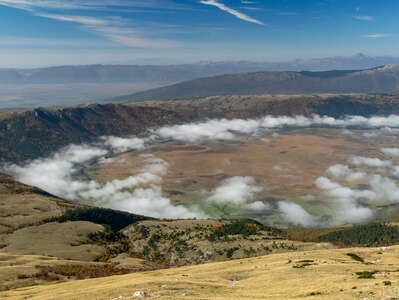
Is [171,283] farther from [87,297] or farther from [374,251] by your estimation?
[374,251]

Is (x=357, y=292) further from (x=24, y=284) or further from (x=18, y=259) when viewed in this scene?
(x=18, y=259)

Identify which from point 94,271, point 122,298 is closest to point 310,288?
point 122,298

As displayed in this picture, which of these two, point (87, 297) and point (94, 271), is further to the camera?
point (94, 271)

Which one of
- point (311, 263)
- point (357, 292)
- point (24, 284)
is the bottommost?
point (24, 284)

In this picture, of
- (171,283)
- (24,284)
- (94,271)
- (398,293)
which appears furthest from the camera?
(94,271)

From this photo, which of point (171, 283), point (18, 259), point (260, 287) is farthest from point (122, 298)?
point (18, 259)

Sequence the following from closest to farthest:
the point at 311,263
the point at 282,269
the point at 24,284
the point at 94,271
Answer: the point at 282,269, the point at 311,263, the point at 24,284, the point at 94,271

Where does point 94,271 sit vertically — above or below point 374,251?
below

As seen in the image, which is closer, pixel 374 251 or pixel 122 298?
pixel 122 298

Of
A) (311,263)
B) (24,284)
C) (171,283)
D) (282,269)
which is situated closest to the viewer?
Result: (171,283)
